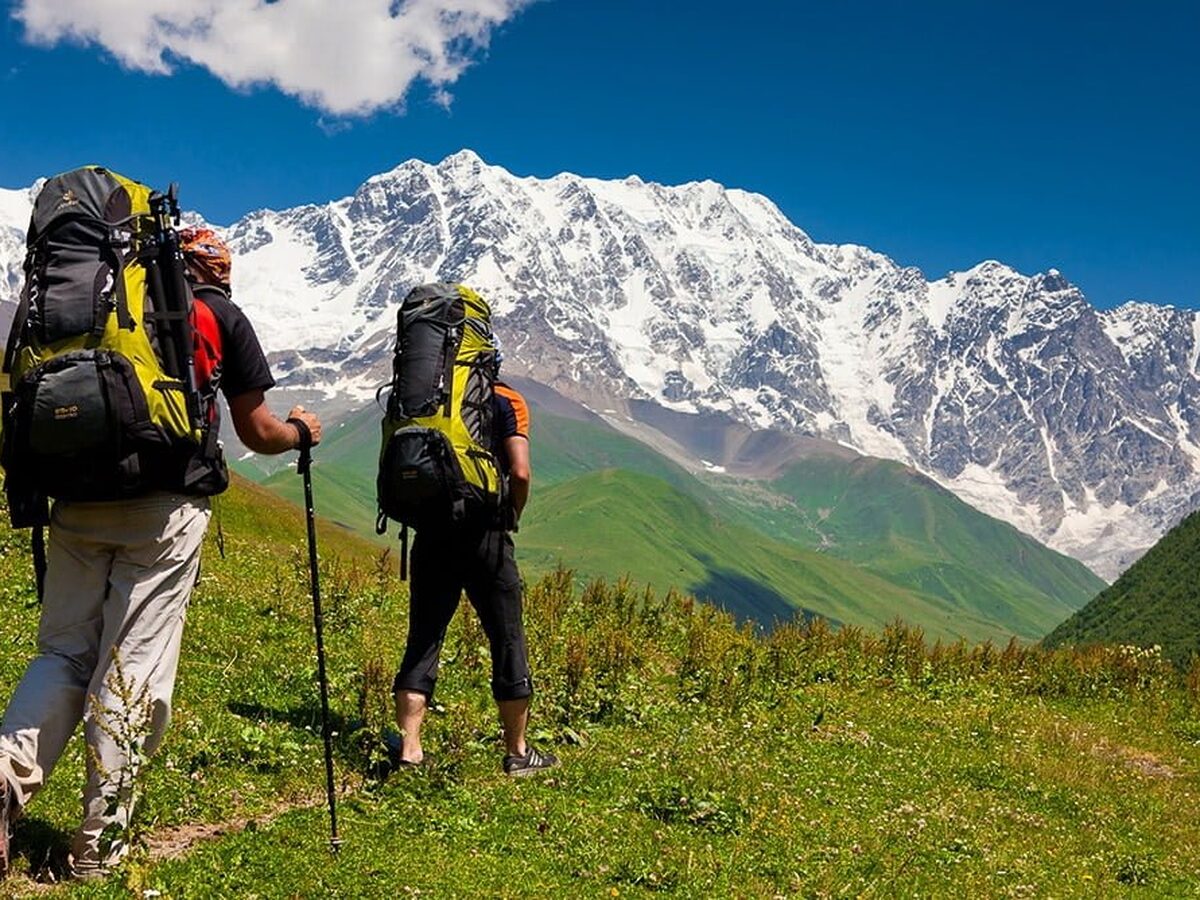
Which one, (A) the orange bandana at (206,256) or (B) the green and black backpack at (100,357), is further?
(A) the orange bandana at (206,256)

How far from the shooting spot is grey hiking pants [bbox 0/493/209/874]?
22.4 feet

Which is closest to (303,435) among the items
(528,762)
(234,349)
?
(234,349)

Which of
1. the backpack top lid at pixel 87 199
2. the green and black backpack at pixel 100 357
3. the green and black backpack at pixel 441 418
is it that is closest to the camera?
the green and black backpack at pixel 100 357

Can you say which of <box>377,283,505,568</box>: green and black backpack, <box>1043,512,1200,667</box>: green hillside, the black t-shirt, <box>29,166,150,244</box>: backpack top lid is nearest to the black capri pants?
<box>377,283,505,568</box>: green and black backpack

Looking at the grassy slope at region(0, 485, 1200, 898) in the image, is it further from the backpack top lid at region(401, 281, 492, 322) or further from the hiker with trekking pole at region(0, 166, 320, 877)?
the backpack top lid at region(401, 281, 492, 322)

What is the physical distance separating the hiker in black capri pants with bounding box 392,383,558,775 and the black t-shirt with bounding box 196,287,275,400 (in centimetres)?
A: 260

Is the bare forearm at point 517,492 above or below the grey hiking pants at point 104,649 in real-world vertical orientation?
above

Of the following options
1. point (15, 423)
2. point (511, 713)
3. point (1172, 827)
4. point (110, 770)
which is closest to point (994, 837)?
point (1172, 827)

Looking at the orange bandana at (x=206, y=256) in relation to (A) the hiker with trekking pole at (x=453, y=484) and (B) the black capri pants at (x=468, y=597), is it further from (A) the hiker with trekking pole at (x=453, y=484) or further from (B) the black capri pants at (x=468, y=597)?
(B) the black capri pants at (x=468, y=597)

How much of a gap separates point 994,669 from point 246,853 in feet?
57.2

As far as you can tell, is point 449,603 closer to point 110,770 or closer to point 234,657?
point 110,770

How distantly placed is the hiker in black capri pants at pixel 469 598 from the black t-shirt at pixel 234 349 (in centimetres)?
260

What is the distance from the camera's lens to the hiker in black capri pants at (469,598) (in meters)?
9.75

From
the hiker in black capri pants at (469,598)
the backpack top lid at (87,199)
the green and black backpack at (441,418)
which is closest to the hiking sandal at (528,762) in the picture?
the hiker in black capri pants at (469,598)
